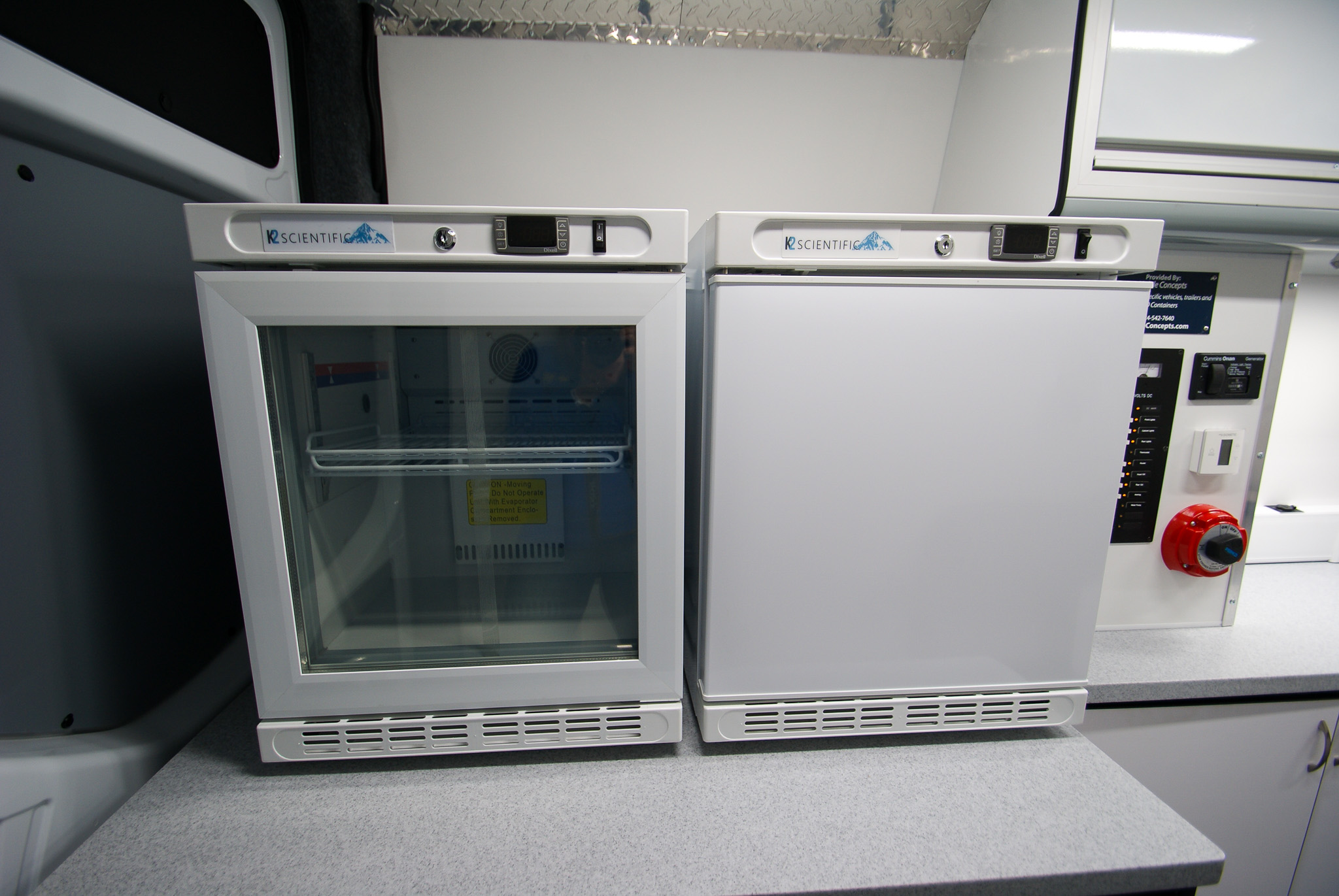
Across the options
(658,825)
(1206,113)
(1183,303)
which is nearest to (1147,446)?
(1183,303)

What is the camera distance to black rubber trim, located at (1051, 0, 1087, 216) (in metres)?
0.77

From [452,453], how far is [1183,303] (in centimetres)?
131

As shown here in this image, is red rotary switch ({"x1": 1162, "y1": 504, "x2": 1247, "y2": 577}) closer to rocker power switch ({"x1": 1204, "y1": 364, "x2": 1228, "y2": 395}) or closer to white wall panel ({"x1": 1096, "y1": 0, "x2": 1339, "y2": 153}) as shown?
rocker power switch ({"x1": 1204, "y1": 364, "x2": 1228, "y2": 395})

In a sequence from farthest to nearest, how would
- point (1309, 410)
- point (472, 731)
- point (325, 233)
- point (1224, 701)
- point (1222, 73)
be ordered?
point (1309, 410) < point (1224, 701) < point (1222, 73) < point (472, 731) < point (325, 233)

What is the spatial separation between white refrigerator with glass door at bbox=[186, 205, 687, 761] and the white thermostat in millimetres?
1077

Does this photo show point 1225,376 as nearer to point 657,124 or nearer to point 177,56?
point 657,124

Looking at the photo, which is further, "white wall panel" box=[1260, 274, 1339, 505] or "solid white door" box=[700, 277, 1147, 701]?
"white wall panel" box=[1260, 274, 1339, 505]

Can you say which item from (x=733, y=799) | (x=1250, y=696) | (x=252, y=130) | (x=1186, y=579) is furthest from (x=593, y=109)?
(x=1250, y=696)

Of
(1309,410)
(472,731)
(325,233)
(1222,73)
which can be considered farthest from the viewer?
(1309,410)

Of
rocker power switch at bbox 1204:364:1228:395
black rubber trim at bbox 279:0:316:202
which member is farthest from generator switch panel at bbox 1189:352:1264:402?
black rubber trim at bbox 279:0:316:202

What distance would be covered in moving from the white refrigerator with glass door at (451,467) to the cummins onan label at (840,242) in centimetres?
14

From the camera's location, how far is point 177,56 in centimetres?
77

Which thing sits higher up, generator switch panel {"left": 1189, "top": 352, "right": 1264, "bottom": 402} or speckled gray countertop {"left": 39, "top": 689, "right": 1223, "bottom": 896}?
generator switch panel {"left": 1189, "top": 352, "right": 1264, "bottom": 402}

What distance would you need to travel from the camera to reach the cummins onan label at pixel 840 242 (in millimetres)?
625
